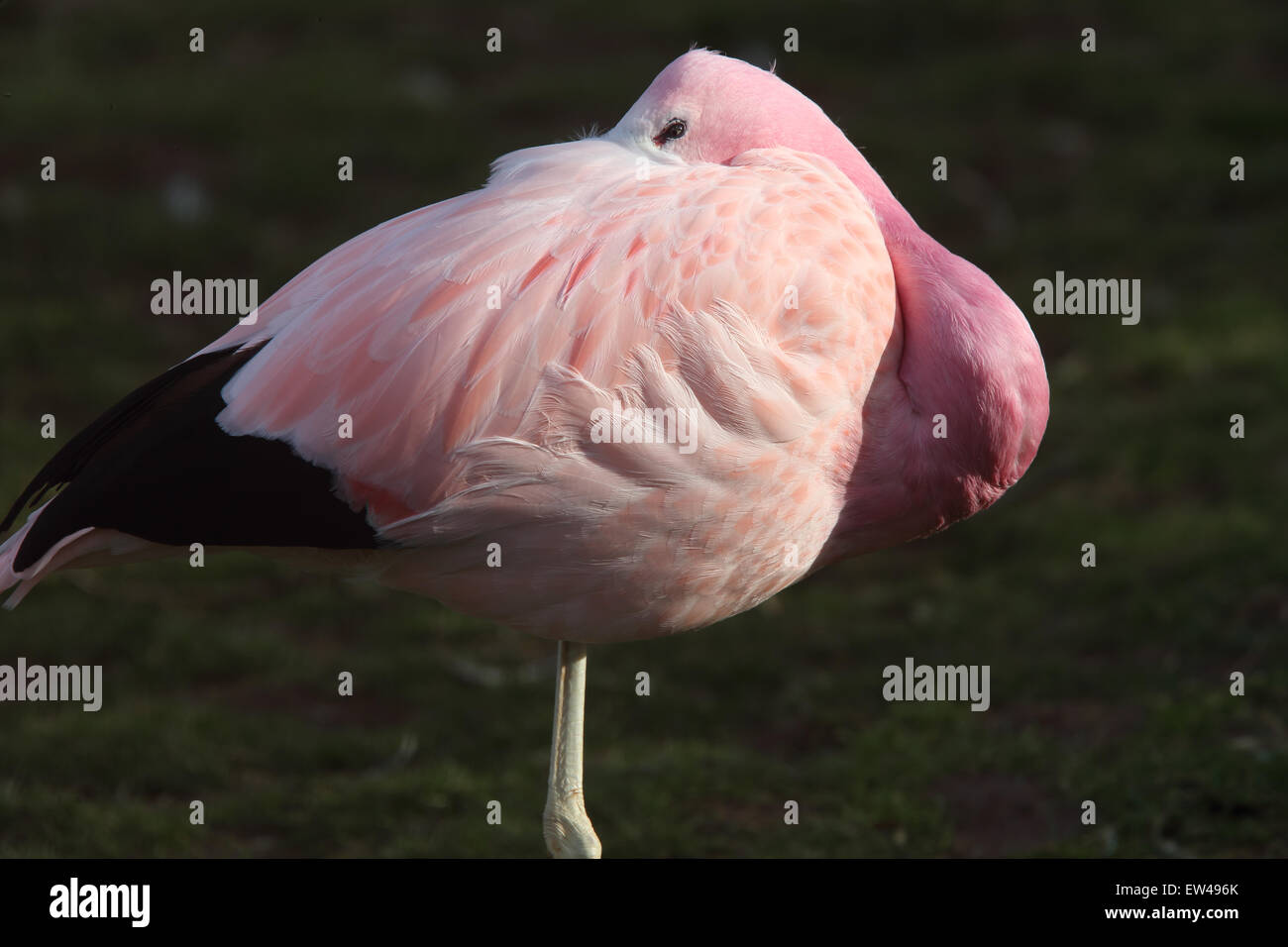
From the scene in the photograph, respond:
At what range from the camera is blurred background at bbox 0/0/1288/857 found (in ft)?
15.5

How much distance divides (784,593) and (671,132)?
10.2 ft

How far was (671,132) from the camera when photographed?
353cm

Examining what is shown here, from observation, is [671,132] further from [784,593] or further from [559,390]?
[784,593]

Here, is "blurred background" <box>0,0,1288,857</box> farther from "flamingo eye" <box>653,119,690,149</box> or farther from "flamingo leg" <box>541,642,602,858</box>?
"flamingo eye" <box>653,119,690,149</box>

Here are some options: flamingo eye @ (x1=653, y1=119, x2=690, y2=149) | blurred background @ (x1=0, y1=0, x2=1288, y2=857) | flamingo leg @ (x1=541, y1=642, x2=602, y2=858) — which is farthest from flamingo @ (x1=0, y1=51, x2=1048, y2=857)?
blurred background @ (x1=0, y1=0, x2=1288, y2=857)

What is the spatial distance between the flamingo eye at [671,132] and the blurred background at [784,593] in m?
2.03

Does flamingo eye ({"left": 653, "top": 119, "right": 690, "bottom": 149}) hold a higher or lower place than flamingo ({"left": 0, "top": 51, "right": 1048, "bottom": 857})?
higher

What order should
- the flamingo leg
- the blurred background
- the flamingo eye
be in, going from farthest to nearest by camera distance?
the blurred background → the flamingo leg → the flamingo eye

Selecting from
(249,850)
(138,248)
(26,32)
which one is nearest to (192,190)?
(138,248)

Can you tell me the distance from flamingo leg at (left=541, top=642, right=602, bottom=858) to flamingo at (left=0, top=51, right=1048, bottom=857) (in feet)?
0.94

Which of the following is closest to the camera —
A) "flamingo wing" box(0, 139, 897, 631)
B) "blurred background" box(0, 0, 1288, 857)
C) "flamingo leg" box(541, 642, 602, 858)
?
"flamingo wing" box(0, 139, 897, 631)

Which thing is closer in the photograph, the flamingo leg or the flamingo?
the flamingo

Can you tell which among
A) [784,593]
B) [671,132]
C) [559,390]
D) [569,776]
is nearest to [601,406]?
[559,390]
